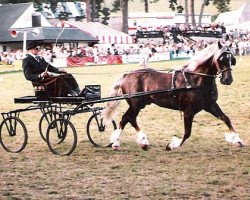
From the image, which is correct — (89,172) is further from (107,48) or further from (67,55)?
(107,48)

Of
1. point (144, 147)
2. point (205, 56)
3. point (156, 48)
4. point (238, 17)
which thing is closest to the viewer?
point (205, 56)

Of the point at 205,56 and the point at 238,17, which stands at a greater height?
the point at 238,17

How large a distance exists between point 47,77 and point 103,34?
150 feet

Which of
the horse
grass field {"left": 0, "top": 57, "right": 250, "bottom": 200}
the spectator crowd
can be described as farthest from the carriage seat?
the spectator crowd

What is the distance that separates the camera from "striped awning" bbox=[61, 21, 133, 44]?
180 feet

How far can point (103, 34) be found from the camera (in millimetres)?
55875

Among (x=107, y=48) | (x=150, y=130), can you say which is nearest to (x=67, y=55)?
(x=107, y=48)

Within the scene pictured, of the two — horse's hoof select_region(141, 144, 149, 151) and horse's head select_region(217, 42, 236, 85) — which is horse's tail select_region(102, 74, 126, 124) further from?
horse's head select_region(217, 42, 236, 85)

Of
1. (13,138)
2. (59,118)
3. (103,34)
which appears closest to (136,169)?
(59,118)

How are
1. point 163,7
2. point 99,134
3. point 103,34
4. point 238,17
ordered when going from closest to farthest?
point 99,134 < point 103,34 < point 238,17 < point 163,7

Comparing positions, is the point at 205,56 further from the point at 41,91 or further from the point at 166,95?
the point at 41,91

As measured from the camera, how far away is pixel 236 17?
314ft

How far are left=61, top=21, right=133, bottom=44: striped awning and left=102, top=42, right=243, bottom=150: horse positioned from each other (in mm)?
43381

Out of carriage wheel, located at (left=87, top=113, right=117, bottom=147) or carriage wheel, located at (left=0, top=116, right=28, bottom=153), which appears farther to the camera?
carriage wheel, located at (left=87, top=113, right=117, bottom=147)
